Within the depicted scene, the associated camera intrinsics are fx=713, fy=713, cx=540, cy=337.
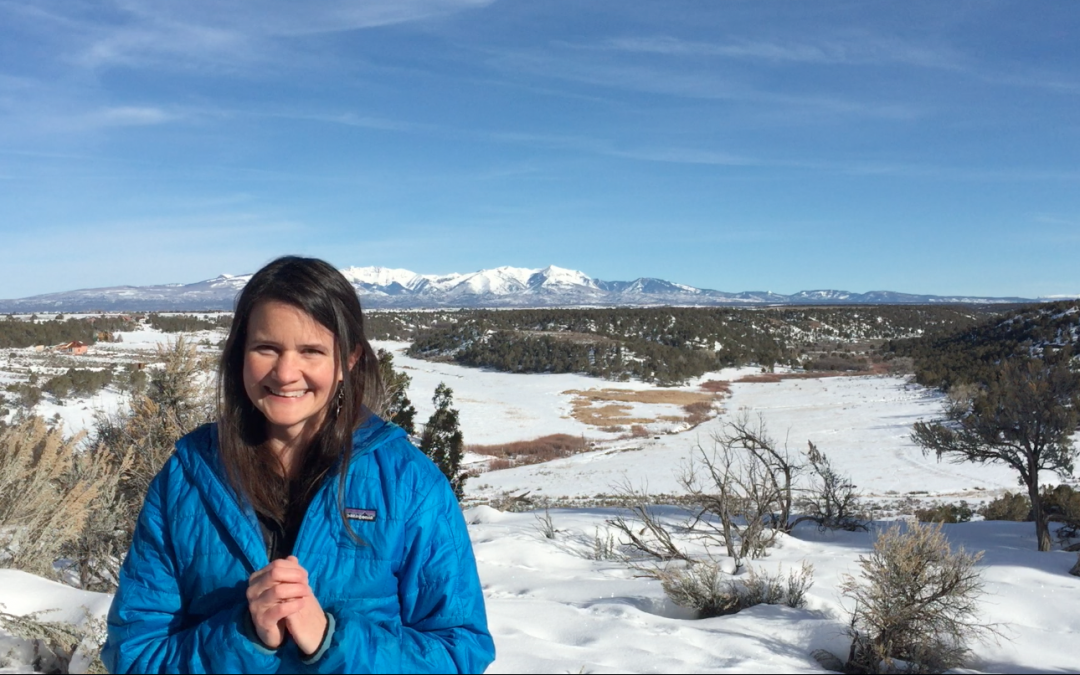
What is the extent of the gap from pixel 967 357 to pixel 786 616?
137ft

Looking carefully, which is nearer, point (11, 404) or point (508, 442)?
point (11, 404)

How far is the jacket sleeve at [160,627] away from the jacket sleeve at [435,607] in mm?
217

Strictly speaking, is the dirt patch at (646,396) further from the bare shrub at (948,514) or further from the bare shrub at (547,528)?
the bare shrub at (547,528)

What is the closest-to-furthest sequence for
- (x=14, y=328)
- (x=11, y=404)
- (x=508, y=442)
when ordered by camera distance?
(x=11, y=404)
(x=508, y=442)
(x=14, y=328)

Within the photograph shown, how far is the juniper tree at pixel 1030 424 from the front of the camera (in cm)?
1213

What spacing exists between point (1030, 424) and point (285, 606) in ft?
46.1

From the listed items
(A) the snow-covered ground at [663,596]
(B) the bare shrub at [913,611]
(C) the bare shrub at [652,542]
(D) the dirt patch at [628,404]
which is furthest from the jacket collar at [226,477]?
(D) the dirt patch at [628,404]

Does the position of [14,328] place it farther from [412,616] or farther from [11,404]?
[412,616]

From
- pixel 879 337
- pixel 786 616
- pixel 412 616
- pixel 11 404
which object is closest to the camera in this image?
pixel 412 616

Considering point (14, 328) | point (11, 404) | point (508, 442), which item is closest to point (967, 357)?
point (508, 442)

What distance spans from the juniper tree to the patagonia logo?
13.4m

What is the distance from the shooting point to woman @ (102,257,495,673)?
158 centimetres

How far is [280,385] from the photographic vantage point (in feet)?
5.99

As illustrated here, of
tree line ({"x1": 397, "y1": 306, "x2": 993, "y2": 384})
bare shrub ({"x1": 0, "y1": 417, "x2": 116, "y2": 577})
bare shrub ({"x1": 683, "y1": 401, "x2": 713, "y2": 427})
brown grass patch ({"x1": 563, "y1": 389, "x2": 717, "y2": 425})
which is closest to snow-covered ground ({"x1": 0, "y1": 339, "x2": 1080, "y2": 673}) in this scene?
bare shrub ({"x1": 0, "y1": 417, "x2": 116, "y2": 577})
